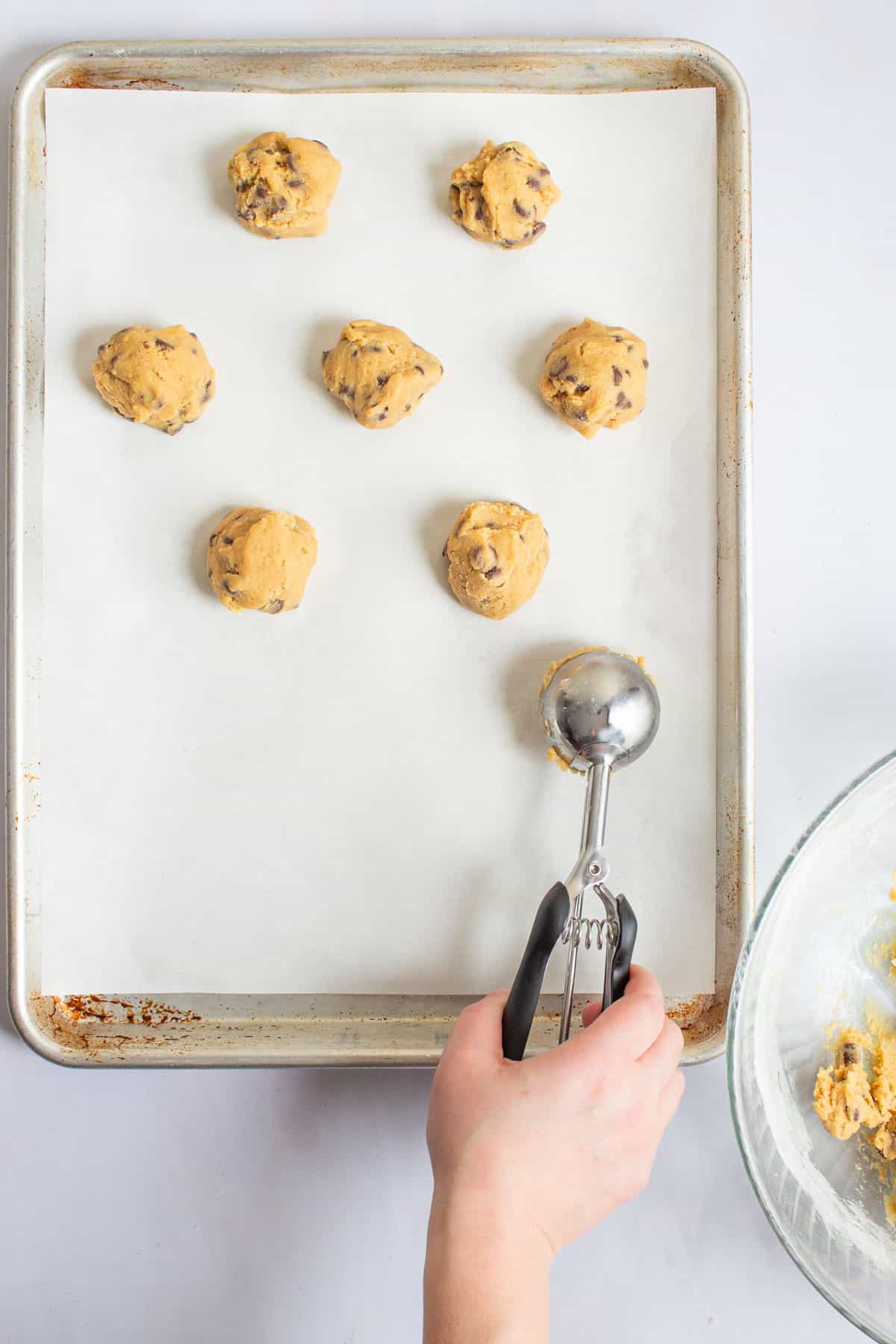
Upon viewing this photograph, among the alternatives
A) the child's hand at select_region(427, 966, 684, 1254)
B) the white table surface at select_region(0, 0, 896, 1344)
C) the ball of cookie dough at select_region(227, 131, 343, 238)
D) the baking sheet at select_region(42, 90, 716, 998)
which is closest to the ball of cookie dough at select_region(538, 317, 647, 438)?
the baking sheet at select_region(42, 90, 716, 998)

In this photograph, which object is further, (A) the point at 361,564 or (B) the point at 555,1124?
(A) the point at 361,564

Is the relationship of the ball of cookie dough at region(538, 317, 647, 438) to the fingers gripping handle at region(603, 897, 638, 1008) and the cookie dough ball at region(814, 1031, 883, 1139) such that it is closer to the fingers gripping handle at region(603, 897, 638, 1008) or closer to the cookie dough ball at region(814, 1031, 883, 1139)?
→ the fingers gripping handle at region(603, 897, 638, 1008)

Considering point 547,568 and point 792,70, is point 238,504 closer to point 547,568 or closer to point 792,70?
point 547,568

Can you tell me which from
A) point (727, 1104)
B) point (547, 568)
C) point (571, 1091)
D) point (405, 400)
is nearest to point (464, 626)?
point (547, 568)

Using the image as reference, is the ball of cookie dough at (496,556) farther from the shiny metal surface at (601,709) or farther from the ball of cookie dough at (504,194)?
the ball of cookie dough at (504,194)

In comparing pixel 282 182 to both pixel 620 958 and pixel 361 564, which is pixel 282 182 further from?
pixel 620 958

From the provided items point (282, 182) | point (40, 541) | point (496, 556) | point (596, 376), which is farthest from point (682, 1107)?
point (282, 182)

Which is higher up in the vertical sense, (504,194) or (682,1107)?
(504,194)
